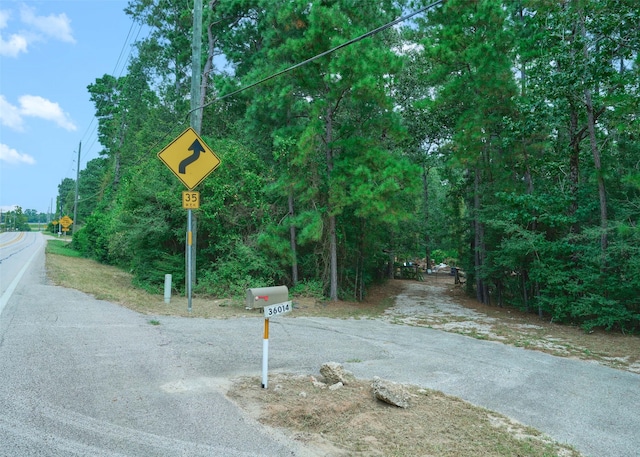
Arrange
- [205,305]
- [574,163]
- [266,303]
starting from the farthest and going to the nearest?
1. [574,163]
2. [205,305]
3. [266,303]

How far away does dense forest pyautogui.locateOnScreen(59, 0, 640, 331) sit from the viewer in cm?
1039

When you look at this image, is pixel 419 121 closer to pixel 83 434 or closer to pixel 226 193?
pixel 226 193

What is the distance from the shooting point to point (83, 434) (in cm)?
346

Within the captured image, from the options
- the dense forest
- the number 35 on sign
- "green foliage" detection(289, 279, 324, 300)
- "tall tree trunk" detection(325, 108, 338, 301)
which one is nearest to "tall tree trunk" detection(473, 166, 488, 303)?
the dense forest

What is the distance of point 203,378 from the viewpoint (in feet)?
16.7

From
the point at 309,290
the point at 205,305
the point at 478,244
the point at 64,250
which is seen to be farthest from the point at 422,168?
the point at 64,250

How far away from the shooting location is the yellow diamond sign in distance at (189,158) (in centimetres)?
991

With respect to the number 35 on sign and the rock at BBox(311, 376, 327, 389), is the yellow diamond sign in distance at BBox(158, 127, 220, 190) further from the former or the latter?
the rock at BBox(311, 376, 327, 389)

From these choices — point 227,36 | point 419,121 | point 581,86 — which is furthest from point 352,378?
point 227,36

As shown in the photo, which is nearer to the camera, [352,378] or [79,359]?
[352,378]

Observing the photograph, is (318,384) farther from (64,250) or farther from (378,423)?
(64,250)

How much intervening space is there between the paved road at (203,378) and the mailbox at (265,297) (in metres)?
1.01

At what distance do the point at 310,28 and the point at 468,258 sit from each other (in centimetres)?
1120

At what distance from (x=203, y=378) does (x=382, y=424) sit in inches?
89.0
